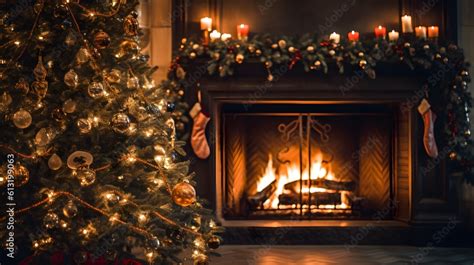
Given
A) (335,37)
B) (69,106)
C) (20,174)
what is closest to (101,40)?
(69,106)

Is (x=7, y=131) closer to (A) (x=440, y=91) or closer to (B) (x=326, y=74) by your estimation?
(B) (x=326, y=74)

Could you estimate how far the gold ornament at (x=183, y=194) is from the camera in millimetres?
3887

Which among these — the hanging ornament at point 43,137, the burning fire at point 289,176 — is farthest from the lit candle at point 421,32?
the hanging ornament at point 43,137

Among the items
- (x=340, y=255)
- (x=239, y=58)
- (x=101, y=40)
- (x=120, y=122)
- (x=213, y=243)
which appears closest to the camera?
(x=120, y=122)

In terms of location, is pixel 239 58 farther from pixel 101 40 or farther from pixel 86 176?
pixel 86 176

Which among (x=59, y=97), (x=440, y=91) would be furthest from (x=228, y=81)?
(x=59, y=97)

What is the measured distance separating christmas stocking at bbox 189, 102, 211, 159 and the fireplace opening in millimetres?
332

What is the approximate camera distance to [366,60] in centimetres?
591

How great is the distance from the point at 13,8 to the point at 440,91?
386 cm

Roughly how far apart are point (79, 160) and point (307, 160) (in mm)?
3194

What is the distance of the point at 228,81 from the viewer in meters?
6.12

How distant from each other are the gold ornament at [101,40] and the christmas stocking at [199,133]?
6.90 feet

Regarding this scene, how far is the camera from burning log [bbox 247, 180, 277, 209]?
649cm

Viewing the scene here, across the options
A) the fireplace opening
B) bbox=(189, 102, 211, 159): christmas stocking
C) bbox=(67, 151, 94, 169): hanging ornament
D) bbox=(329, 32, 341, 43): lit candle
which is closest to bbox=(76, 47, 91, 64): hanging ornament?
bbox=(67, 151, 94, 169): hanging ornament
